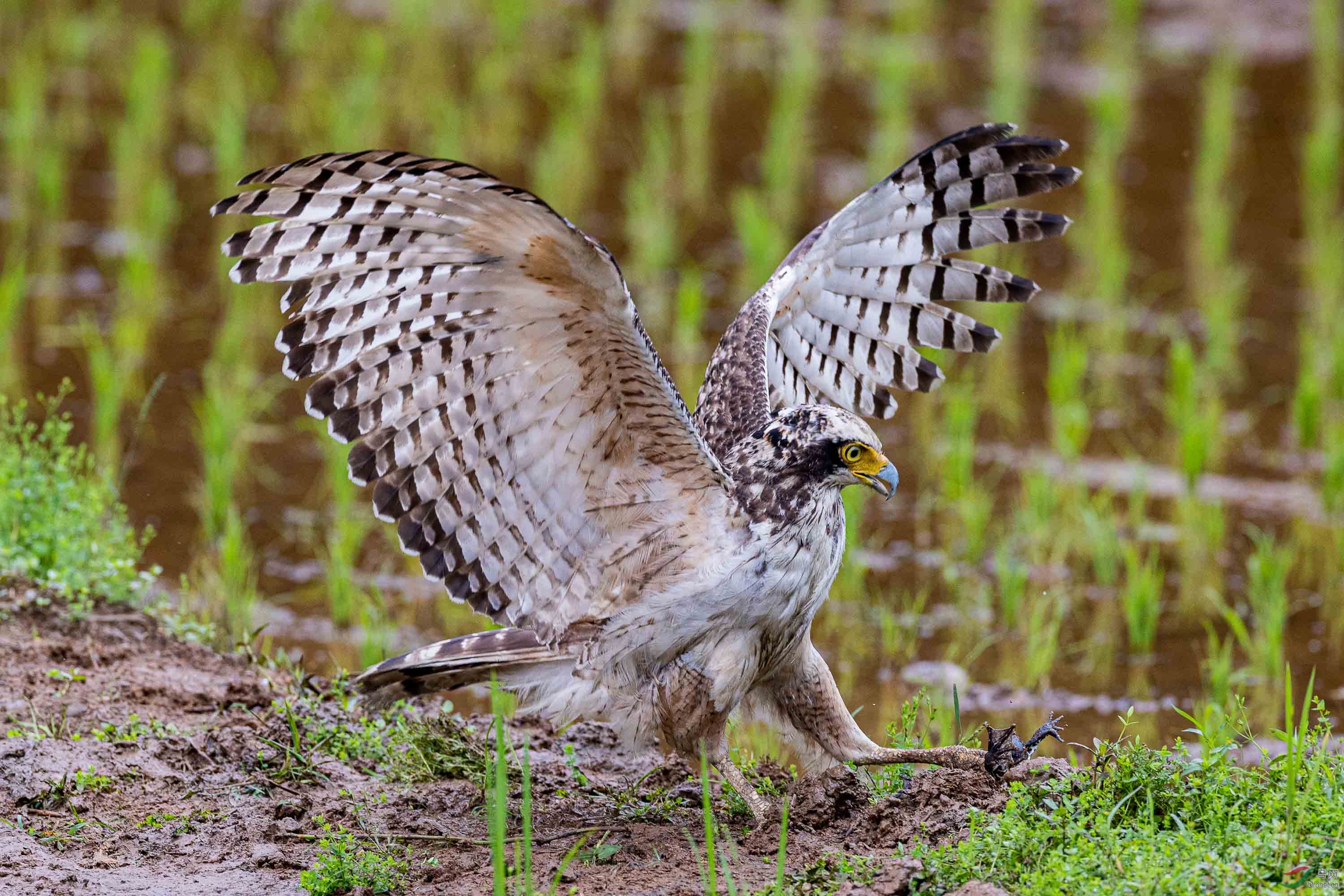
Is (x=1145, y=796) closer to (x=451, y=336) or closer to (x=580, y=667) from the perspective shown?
(x=580, y=667)

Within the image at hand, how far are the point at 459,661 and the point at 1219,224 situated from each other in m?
6.44

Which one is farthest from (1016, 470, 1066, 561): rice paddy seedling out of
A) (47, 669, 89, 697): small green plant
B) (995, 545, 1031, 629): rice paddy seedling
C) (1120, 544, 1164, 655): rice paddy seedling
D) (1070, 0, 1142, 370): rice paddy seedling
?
(47, 669, 89, 697): small green plant

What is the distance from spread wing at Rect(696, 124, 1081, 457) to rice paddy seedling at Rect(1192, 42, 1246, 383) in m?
3.21

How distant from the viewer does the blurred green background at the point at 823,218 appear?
6.21 meters

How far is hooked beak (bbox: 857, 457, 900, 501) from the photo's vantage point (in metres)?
4.20

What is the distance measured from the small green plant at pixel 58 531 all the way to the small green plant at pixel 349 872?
5.40ft

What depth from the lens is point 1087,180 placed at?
10.8 m

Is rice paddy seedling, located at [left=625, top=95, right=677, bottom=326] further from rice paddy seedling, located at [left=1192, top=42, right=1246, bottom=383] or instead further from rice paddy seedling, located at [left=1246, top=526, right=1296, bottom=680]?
rice paddy seedling, located at [left=1246, top=526, right=1296, bottom=680]

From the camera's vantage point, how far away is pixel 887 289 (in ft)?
17.6

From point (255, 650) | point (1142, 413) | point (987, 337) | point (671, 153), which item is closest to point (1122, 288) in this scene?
point (1142, 413)

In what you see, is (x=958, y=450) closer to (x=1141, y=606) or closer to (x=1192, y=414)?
(x=1192, y=414)

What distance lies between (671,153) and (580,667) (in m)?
7.38

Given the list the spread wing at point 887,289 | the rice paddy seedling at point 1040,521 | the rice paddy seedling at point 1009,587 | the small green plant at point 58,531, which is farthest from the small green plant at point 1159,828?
the small green plant at point 58,531

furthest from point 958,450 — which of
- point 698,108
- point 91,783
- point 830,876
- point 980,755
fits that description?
point 698,108
